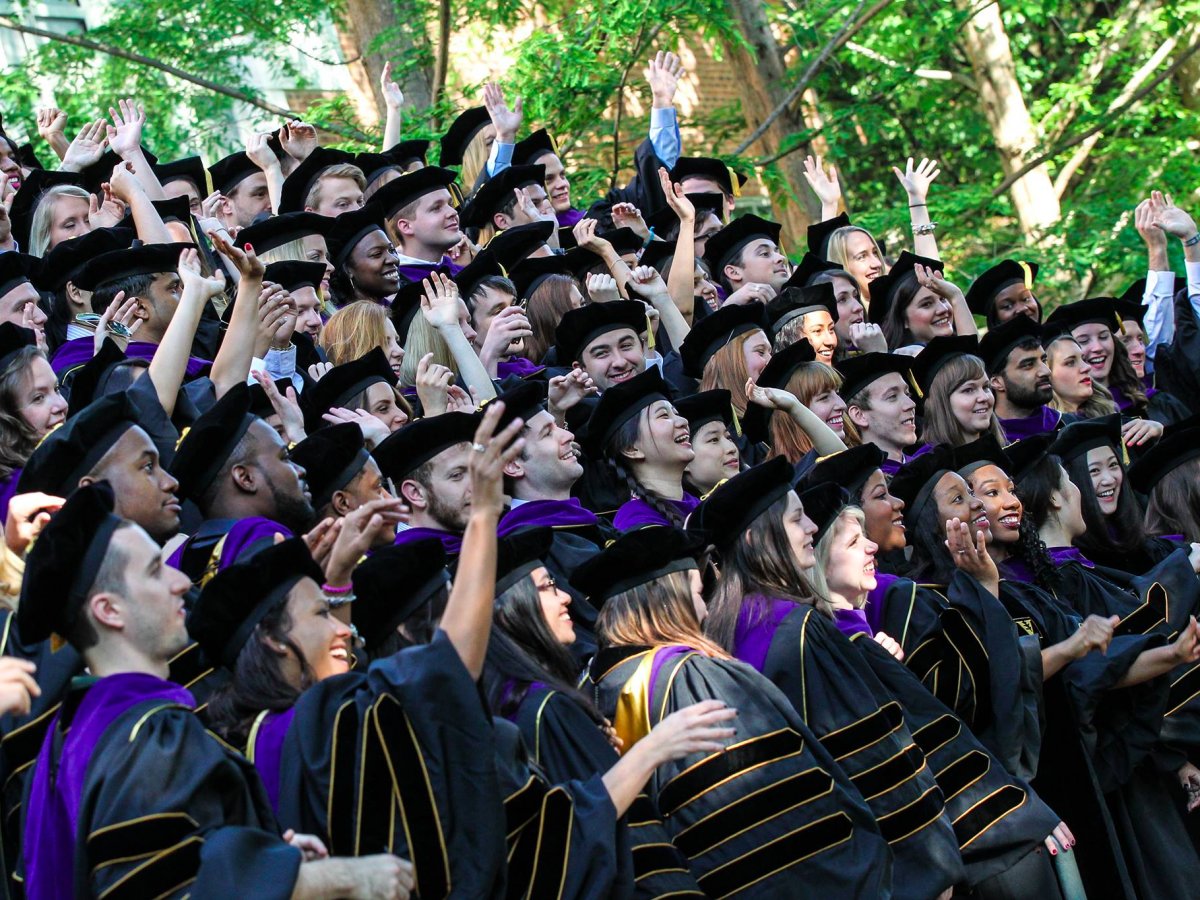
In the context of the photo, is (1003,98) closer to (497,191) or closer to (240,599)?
(497,191)

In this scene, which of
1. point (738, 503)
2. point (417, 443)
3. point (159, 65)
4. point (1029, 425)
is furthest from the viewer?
point (159, 65)

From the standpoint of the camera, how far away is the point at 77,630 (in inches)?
160

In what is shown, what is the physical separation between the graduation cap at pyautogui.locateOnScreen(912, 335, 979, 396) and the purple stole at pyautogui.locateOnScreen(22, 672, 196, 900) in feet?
16.7

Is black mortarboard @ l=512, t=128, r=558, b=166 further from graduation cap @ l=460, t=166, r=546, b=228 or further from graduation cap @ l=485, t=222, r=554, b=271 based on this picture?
graduation cap @ l=485, t=222, r=554, b=271

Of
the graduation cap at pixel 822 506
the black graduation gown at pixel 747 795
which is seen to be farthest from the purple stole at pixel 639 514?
the black graduation gown at pixel 747 795

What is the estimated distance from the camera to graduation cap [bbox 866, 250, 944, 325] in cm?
937

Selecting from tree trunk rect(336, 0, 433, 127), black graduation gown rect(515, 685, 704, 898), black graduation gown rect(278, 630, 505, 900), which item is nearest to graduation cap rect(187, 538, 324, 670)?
black graduation gown rect(278, 630, 505, 900)

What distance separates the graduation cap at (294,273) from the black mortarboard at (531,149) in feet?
9.28

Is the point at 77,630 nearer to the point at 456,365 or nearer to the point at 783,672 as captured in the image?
the point at 783,672

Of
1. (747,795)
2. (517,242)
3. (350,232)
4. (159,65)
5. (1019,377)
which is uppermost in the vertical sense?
(159,65)

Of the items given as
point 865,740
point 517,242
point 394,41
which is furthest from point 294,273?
point 394,41

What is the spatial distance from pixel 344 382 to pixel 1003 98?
1247 centimetres

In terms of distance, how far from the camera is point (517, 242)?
8664 millimetres

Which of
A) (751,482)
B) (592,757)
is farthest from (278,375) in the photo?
(592,757)
